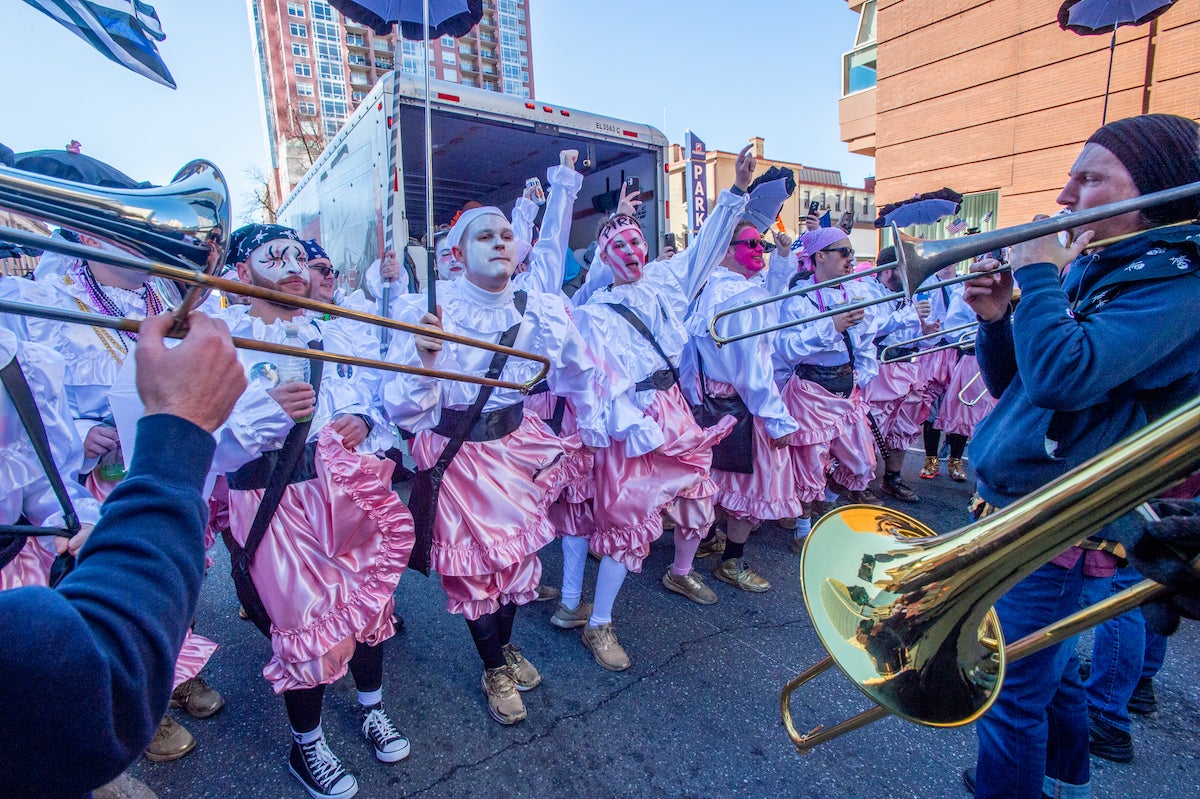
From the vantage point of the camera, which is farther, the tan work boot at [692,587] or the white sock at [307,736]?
the tan work boot at [692,587]

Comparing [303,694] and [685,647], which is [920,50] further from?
[303,694]

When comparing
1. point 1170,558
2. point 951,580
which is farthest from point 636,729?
point 1170,558

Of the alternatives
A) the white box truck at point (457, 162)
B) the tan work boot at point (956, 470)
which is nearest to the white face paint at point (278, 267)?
the white box truck at point (457, 162)

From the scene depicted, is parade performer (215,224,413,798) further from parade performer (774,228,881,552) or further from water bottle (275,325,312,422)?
parade performer (774,228,881,552)

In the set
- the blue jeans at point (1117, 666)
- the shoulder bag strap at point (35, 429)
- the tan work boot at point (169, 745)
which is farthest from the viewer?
the tan work boot at point (169, 745)

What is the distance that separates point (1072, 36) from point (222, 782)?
16710 mm

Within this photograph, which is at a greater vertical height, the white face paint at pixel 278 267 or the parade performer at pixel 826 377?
the white face paint at pixel 278 267

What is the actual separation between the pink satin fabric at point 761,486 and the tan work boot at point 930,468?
275 centimetres

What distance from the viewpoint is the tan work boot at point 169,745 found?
2.37 metres

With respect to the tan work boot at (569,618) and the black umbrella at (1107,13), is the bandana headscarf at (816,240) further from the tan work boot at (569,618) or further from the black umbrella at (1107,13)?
the tan work boot at (569,618)

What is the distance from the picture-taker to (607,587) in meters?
3.02

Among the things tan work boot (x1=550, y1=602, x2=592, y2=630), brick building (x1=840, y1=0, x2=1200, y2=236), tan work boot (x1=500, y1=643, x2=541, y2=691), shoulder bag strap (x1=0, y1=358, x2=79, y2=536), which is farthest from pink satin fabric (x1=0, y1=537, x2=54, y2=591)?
brick building (x1=840, y1=0, x2=1200, y2=236)

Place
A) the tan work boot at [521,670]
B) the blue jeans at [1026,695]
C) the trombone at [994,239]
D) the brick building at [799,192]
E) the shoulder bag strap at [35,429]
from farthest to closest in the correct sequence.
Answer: the brick building at [799,192]
the tan work boot at [521,670]
the shoulder bag strap at [35,429]
the blue jeans at [1026,695]
the trombone at [994,239]

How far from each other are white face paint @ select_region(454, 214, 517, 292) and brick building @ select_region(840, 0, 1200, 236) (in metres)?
11.8
